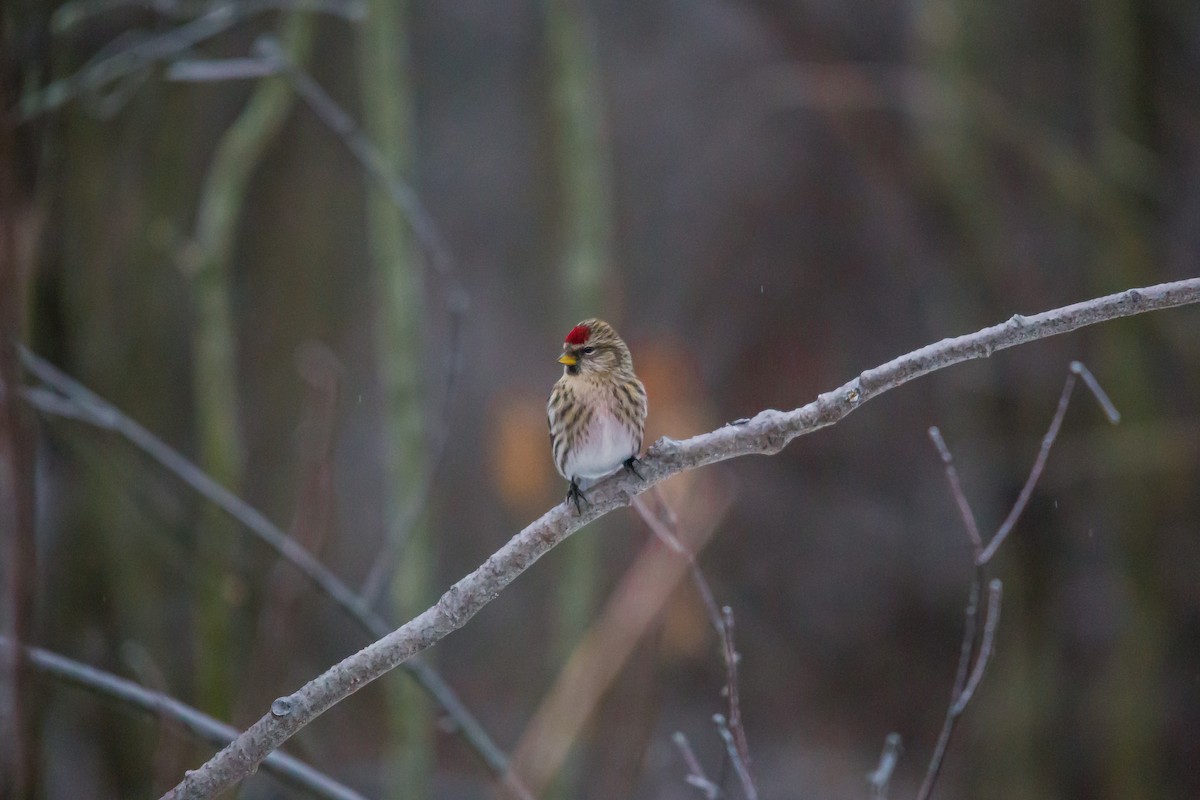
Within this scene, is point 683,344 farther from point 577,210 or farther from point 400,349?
point 400,349

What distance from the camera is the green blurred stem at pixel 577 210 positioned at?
347 cm

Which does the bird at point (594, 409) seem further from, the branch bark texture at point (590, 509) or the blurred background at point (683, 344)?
the blurred background at point (683, 344)

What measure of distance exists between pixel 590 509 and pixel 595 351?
1.44 ft

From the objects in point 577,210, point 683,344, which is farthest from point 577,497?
point 683,344

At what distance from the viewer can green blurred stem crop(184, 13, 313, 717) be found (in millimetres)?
3191

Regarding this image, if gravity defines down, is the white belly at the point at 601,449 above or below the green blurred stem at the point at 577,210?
below

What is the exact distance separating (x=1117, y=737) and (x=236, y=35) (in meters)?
4.20

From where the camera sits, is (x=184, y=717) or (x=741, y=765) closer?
(x=741, y=765)

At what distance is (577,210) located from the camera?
3.61m

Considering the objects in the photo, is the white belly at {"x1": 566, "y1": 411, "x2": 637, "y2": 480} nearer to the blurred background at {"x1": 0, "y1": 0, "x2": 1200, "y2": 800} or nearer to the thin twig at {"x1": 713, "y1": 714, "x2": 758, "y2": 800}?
the thin twig at {"x1": 713, "y1": 714, "x2": 758, "y2": 800}

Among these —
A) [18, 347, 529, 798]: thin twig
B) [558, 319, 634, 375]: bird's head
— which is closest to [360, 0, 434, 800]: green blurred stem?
[18, 347, 529, 798]: thin twig

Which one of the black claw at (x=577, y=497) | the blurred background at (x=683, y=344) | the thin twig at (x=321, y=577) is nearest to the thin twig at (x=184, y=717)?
the thin twig at (x=321, y=577)

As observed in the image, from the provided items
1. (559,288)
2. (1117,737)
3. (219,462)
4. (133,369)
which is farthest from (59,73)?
(1117,737)

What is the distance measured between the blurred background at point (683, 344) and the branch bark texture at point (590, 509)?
2412 millimetres
